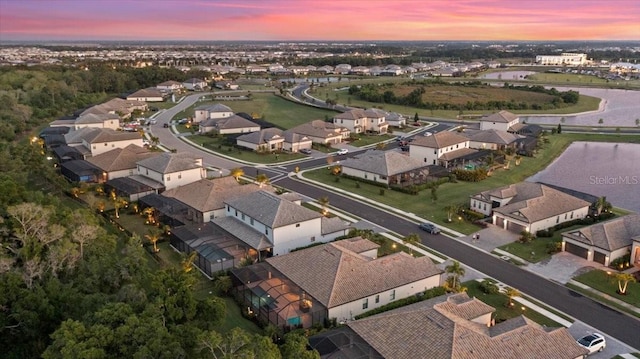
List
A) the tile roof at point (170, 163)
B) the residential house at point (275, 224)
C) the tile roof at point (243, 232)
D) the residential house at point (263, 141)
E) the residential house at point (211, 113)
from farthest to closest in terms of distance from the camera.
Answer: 1. the residential house at point (211, 113)
2. the residential house at point (263, 141)
3. the tile roof at point (170, 163)
4. the residential house at point (275, 224)
5. the tile roof at point (243, 232)

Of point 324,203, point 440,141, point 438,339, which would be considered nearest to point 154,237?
point 324,203

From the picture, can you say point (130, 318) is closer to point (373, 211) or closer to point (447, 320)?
point (447, 320)

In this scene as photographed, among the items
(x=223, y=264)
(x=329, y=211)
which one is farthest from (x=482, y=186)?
(x=223, y=264)

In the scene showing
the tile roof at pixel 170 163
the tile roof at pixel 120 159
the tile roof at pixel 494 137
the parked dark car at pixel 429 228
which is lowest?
the parked dark car at pixel 429 228

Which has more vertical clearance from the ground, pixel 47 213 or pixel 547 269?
pixel 47 213

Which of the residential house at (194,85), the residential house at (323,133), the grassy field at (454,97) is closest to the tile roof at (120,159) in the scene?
the residential house at (323,133)

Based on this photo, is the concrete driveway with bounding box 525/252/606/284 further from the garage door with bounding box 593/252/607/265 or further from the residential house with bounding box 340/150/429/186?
the residential house with bounding box 340/150/429/186

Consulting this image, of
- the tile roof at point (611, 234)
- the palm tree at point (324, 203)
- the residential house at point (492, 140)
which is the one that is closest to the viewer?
the tile roof at point (611, 234)

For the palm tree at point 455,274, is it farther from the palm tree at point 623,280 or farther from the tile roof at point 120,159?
the tile roof at point 120,159
